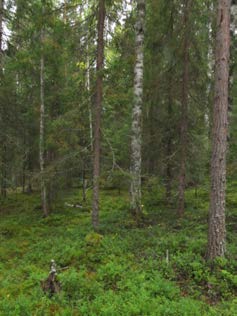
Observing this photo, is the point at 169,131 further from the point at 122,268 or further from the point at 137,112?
the point at 122,268

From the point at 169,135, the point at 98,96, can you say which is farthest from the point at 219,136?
the point at 169,135

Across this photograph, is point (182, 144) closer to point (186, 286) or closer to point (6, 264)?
point (186, 286)

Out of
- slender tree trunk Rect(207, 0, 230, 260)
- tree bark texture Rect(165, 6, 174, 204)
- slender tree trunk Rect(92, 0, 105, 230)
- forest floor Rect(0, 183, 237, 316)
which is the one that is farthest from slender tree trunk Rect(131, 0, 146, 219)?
slender tree trunk Rect(207, 0, 230, 260)

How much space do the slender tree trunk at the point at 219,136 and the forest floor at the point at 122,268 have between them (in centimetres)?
59

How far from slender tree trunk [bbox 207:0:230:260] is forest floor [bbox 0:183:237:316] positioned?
593mm

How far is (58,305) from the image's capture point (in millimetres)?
6031

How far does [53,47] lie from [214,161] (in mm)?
6614

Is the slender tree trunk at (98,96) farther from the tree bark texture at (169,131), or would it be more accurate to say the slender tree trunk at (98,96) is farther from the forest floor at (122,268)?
the tree bark texture at (169,131)

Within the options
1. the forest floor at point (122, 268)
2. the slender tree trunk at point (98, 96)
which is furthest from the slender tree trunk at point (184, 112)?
the slender tree trunk at point (98, 96)

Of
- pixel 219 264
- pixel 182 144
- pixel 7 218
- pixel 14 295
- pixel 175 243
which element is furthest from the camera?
pixel 7 218

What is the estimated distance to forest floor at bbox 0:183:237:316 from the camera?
5.87 metres

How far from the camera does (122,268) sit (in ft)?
24.3

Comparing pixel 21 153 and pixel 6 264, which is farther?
pixel 21 153

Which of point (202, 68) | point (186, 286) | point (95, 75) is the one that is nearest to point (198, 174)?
point (202, 68)
